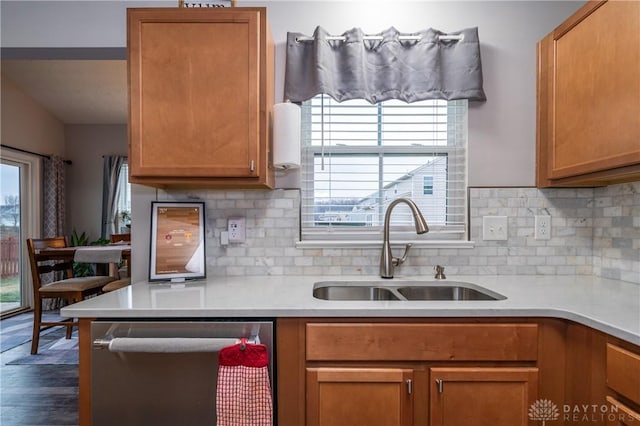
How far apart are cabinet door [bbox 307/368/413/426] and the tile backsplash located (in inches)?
25.4

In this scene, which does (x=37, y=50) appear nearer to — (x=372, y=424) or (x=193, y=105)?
(x=193, y=105)

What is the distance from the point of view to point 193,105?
4.53 feet

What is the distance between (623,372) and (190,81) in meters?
1.78

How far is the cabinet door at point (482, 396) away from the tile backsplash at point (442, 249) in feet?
2.14

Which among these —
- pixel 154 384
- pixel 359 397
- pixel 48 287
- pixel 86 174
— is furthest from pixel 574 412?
pixel 86 174

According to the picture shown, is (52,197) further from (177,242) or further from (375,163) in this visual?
(375,163)

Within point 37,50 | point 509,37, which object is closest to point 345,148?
point 509,37

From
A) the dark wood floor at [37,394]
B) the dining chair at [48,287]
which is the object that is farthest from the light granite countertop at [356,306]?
the dining chair at [48,287]

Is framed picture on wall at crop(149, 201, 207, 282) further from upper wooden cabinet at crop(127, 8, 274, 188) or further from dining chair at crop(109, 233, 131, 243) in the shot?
dining chair at crop(109, 233, 131, 243)

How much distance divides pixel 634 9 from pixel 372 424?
1.71 m

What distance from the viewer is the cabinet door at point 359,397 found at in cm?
113

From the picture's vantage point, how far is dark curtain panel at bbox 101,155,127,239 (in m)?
4.66

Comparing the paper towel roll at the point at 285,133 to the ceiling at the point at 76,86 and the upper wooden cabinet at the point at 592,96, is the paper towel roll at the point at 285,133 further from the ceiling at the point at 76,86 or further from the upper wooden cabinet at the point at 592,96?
the ceiling at the point at 76,86

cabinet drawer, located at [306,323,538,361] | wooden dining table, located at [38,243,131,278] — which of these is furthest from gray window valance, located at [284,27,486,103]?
wooden dining table, located at [38,243,131,278]
